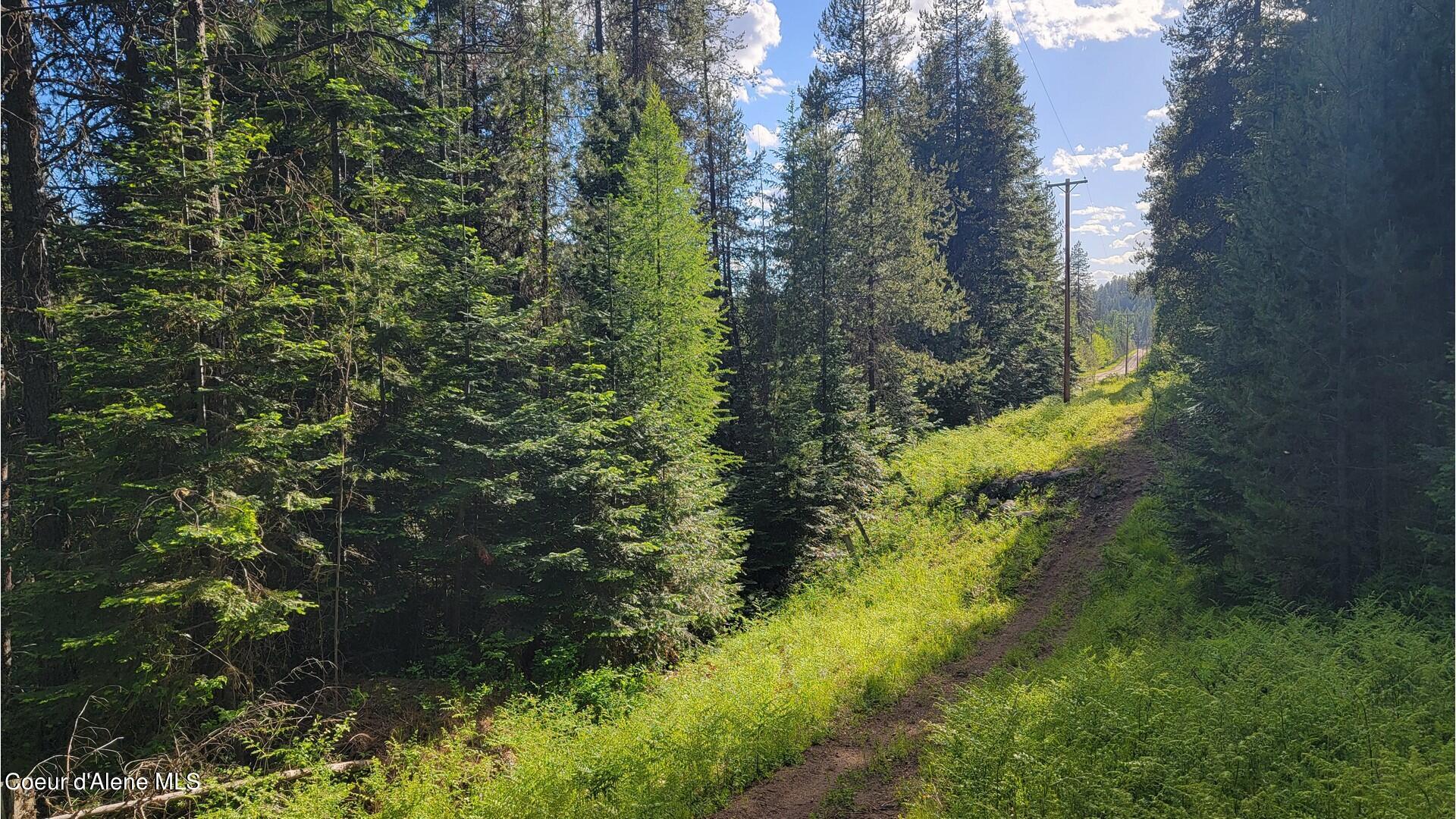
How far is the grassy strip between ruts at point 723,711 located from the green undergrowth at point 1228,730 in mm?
2288

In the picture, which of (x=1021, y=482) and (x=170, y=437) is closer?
(x=170, y=437)

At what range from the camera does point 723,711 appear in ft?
30.8

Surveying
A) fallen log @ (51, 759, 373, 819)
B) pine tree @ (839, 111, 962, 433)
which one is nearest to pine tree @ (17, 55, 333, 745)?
fallen log @ (51, 759, 373, 819)

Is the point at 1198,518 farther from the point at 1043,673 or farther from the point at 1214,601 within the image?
the point at 1043,673

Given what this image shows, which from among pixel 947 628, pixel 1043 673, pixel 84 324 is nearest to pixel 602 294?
pixel 84 324

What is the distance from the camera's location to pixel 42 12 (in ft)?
24.4

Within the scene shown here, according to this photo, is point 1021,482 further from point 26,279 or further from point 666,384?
point 26,279

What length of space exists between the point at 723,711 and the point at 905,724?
2.75 m

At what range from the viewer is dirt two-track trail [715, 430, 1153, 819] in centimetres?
754

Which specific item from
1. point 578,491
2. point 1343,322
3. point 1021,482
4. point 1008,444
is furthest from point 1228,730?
point 1008,444

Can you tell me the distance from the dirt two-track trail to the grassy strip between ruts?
10.5 inches

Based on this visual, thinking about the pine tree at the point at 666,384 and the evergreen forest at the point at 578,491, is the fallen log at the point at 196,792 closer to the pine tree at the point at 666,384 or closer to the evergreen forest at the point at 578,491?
the evergreen forest at the point at 578,491

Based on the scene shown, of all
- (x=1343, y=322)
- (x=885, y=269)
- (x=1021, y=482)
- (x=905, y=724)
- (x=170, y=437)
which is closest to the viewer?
(x=170, y=437)

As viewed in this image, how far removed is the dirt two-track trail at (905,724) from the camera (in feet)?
24.7
